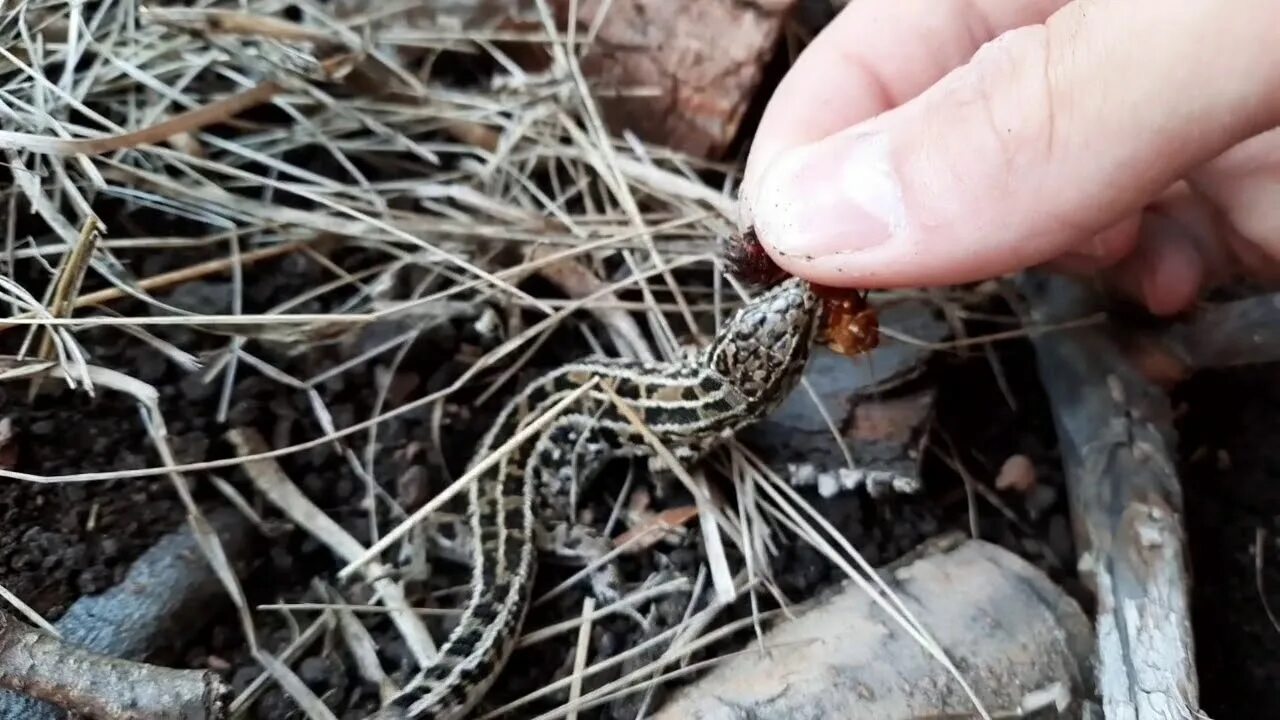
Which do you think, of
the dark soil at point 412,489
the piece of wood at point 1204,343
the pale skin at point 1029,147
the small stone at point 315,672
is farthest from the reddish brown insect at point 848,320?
the small stone at point 315,672

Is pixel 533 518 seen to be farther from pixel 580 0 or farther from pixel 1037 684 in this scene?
pixel 580 0

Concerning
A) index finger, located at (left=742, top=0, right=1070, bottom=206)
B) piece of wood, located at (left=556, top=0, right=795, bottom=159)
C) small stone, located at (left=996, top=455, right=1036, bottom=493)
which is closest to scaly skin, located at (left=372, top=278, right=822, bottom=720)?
index finger, located at (left=742, top=0, right=1070, bottom=206)

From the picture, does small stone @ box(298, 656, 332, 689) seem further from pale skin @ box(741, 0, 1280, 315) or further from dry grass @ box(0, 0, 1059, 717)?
pale skin @ box(741, 0, 1280, 315)

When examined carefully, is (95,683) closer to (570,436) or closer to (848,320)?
(570,436)

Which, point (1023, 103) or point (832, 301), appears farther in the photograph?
point (832, 301)

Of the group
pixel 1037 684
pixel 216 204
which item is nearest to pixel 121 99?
pixel 216 204

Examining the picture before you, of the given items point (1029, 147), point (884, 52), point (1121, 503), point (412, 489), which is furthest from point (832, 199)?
point (412, 489)
